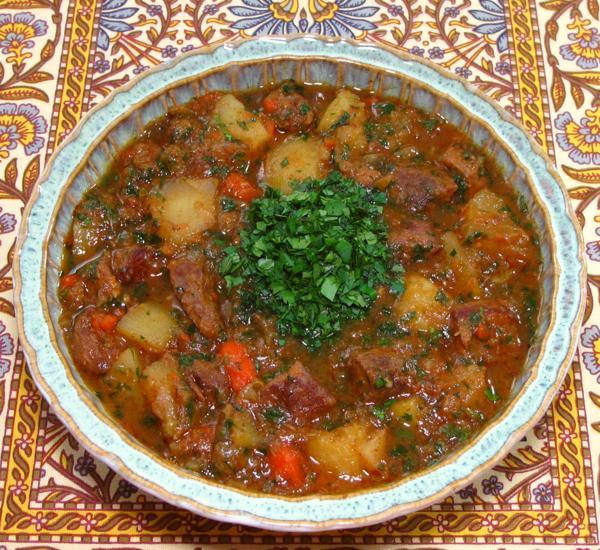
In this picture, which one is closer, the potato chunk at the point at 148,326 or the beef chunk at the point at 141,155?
the potato chunk at the point at 148,326

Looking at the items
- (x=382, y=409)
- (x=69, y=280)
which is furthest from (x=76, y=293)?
(x=382, y=409)

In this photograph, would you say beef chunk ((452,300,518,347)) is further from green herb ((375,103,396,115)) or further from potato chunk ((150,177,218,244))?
potato chunk ((150,177,218,244))

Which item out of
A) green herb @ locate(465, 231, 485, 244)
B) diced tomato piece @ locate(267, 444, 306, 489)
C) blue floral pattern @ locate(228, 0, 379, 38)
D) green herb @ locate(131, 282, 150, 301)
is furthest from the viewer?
blue floral pattern @ locate(228, 0, 379, 38)

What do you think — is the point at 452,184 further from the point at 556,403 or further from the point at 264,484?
the point at 264,484

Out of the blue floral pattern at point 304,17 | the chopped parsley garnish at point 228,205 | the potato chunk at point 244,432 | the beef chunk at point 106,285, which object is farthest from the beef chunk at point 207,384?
the blue floral pattern at point 304,17

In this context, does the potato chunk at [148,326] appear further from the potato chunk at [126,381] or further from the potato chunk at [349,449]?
the potato chunk at [349,449]

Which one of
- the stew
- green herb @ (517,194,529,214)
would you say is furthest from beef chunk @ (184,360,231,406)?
green herb @ (517,194,529,214)
